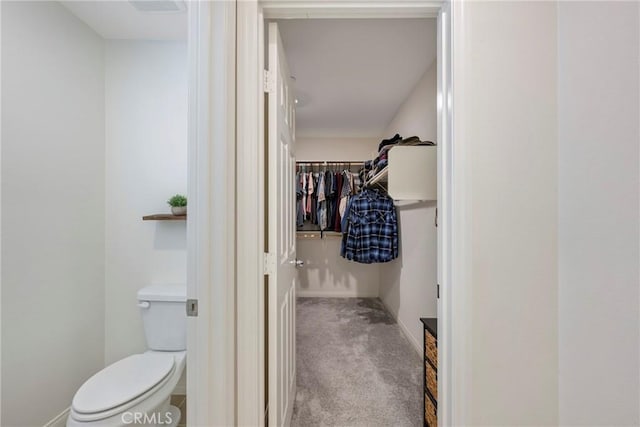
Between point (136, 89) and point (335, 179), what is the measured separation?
8.12ft

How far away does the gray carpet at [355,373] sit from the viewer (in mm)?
1626

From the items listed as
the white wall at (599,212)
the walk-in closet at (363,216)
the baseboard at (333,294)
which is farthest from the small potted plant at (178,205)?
the baseboard at (333,294)

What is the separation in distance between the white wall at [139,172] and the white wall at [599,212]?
2012 millimetres

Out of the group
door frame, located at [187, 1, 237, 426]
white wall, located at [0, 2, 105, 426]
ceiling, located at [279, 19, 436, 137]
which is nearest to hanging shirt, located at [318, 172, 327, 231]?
ceiling, located at [279, 19, 436, 137]

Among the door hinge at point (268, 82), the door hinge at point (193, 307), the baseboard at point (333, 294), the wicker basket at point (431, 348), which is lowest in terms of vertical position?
the baseboard at point (333, 294)

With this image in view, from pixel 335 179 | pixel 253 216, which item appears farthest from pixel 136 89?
pixel 335 179

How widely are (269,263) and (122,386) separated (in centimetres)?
97

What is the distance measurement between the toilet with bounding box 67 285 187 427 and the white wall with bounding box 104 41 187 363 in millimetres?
176

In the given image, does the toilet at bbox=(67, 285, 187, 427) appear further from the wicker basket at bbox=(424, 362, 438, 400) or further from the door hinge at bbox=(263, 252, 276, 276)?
the wicker basket at bbox=(424, 362, 438, 400)

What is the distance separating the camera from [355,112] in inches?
122

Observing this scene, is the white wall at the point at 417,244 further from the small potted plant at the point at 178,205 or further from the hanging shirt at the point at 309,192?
the small potted plant at the point at 178,205

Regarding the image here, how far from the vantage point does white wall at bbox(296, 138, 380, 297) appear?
404 centimetres

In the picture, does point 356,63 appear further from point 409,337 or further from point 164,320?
point 409,337

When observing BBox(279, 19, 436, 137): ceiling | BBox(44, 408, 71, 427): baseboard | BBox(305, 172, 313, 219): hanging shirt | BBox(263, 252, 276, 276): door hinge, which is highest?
BBox(279, 19, 436, 137): ceiling
